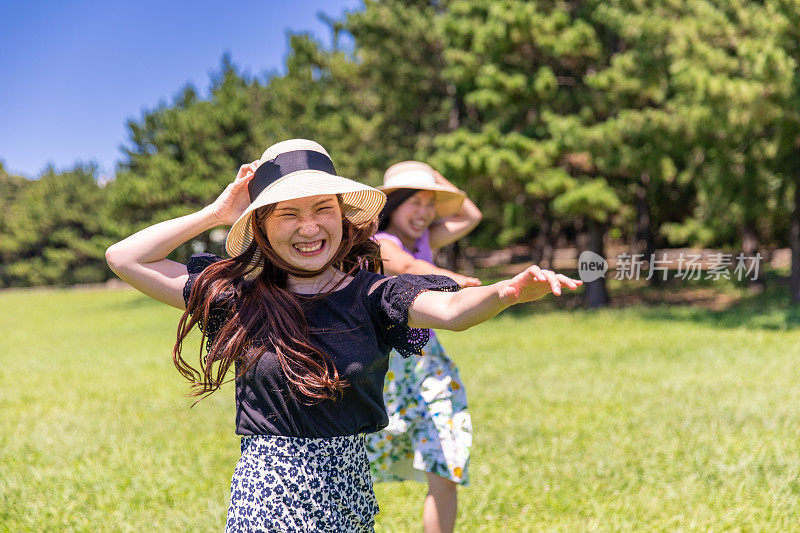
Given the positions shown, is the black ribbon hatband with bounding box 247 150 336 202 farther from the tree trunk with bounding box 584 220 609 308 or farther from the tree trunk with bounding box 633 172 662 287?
the tree trunk with bounding box 633 172 662 287

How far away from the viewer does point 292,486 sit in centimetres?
214

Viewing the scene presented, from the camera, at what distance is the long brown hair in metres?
2.12

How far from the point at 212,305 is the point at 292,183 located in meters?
0.48

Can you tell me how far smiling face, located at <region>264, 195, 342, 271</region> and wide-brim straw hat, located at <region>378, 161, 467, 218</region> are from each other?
118cm

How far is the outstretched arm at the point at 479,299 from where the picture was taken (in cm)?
171

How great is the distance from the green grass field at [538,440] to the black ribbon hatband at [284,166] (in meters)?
2.89

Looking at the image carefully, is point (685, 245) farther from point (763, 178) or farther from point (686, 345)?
point (686, 345)

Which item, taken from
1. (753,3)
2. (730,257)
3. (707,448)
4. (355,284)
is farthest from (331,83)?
(355,284)

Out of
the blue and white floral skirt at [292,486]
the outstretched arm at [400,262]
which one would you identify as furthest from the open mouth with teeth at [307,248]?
the outstretched arm at [400,262]

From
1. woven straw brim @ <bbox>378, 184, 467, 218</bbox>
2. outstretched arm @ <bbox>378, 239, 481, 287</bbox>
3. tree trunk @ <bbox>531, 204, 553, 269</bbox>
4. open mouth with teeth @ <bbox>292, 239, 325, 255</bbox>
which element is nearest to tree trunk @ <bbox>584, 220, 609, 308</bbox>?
tree trunk @ <bbox>531, 204, 553, 269</bbox>

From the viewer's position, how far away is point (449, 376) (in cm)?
352

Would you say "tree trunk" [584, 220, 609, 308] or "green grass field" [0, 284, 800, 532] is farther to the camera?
"tree trunk" [584, 220, 609, 308]

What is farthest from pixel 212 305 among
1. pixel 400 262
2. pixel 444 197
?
pixel 444 197

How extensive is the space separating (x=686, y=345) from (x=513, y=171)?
6.11 metres
